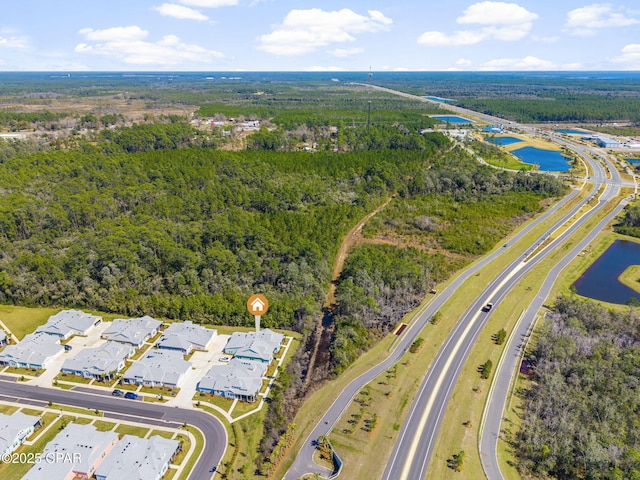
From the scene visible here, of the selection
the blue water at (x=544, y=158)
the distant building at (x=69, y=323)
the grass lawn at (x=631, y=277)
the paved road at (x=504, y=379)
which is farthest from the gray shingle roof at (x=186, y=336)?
the blue water at (x=544, y=158)

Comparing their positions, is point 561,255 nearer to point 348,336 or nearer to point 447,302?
point 447,302

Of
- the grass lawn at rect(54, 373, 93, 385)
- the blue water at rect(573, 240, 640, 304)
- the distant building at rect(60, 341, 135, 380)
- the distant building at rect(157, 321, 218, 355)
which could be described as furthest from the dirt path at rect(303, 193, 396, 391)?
the blue water at rect(573, 240, 640, 304)

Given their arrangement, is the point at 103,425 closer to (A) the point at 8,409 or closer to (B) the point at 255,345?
(A) the point at 8,409

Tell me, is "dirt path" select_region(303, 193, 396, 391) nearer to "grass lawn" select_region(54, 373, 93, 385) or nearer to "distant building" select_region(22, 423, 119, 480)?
"distant building" select_region(22, 423, 119, 480)

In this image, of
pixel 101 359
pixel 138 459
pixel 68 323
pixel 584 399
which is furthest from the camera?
pixel 68 323

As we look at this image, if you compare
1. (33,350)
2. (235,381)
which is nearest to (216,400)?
(235,381)

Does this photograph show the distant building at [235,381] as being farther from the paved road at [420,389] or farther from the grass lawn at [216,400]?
the paved road at [420,389]

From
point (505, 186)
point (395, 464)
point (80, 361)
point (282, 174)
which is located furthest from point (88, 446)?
point (505, 186)
